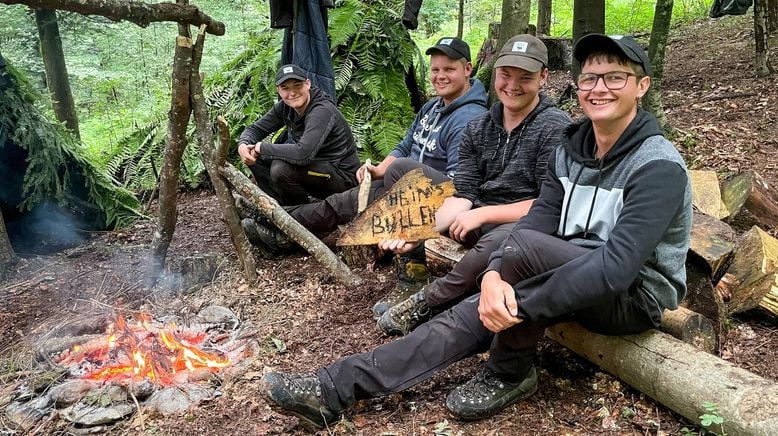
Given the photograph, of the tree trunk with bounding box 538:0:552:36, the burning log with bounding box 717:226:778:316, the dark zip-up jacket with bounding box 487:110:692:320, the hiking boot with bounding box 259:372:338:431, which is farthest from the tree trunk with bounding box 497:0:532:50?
the tree trunk with bounding box 538:0:552:36

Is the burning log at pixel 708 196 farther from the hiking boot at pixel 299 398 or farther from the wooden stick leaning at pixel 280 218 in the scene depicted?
the hiking boot at pixel 299 398

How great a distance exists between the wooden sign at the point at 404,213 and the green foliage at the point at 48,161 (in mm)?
3463

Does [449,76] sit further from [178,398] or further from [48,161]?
[48,161]

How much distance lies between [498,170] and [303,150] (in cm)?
197

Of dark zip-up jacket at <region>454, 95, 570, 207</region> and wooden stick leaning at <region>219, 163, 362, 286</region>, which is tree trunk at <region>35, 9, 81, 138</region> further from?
dark zip-up jacket at <region>454, 95, 570, 207</region>

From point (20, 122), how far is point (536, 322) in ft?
17.0

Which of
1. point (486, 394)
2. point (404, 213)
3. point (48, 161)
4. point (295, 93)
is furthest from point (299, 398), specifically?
point (48, 161)

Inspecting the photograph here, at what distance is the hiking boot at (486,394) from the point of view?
2.68 m

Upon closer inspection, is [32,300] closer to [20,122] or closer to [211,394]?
[20,122]

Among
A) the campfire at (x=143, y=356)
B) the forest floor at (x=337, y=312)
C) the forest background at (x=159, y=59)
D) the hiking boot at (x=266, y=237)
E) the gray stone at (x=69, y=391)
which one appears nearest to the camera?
the forest floor at (x=337, y=312)

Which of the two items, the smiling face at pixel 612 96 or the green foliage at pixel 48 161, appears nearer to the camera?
the smiling face at pixel 612 96

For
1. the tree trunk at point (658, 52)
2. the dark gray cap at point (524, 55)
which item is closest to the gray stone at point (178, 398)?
the dark gray cap at point (524, 55)

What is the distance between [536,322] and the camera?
253cm

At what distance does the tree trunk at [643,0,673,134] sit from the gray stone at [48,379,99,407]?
5239mm
